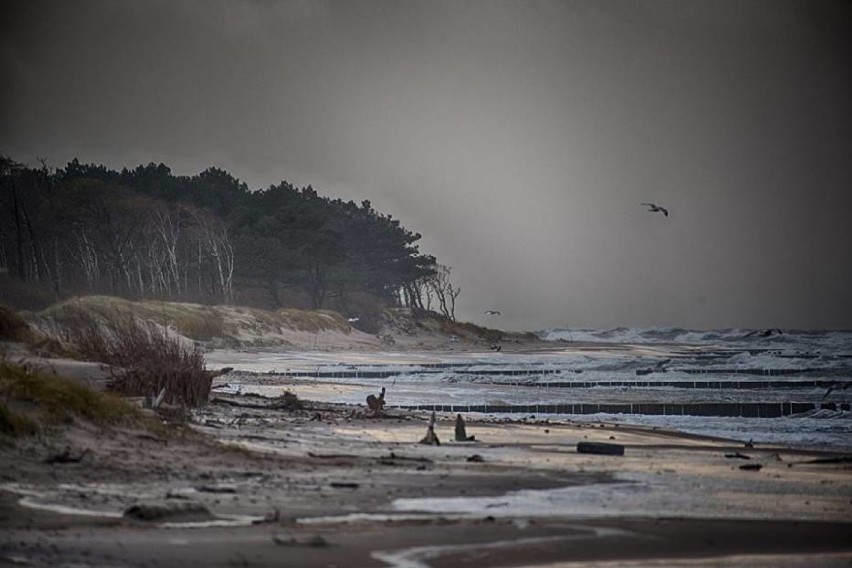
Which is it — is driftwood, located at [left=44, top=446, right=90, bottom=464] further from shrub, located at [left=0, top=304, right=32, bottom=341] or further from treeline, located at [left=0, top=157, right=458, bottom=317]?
treeline, located at [left=0, top=157, right=458, bottom=317]

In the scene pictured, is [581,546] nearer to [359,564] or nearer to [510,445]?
[359,564]

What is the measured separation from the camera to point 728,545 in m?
7.88

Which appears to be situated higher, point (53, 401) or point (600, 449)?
point (53, 401)

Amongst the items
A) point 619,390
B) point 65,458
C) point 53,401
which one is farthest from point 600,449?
point 619,390

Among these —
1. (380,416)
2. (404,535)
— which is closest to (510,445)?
(380,416)

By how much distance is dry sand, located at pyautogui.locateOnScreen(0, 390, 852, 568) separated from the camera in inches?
290

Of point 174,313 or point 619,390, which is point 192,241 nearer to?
point 174,313

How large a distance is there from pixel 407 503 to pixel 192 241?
82.2m

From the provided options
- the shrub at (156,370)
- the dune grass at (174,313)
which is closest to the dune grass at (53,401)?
the shrub at (156,370)

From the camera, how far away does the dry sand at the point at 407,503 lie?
24.2ft

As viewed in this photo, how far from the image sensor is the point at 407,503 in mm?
9320

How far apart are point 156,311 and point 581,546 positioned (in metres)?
54.1

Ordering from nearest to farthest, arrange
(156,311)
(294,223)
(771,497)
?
1. (771,497)
2. (156,311)
3. (294,223)

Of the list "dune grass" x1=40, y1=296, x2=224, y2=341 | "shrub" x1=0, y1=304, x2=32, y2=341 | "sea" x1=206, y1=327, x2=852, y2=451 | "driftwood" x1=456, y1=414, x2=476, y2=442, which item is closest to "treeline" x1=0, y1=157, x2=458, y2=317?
"dune grass" x1=40, y1=296, x2=224, y2=341
